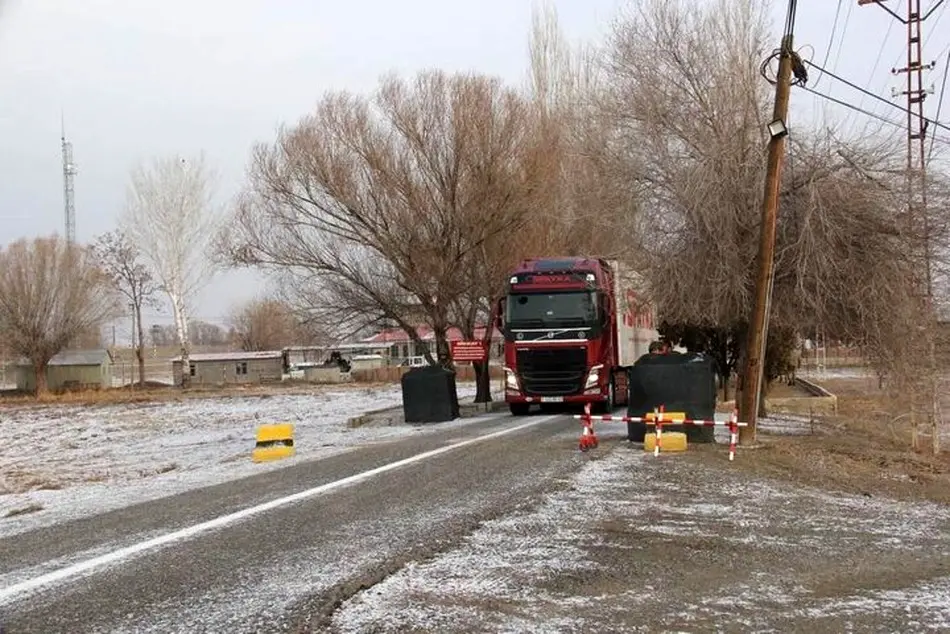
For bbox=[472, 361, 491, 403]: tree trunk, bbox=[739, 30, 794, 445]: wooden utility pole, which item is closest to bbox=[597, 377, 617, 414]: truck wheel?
bbox=[472, 361, 491, 403]: tree trunk

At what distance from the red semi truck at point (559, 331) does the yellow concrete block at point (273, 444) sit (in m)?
7.54

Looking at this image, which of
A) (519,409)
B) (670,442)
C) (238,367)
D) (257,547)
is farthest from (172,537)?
(238,367)

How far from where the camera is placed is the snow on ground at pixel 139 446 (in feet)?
36.6

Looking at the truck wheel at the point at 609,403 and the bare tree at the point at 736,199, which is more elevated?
the bare tree at the point at 736,199

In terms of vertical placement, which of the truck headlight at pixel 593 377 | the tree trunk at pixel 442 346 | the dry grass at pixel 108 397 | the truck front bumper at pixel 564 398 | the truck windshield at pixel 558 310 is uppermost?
the truck windshield at pixel 558 310

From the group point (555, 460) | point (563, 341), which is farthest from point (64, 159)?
point (555, 460)

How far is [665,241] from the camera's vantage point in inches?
706

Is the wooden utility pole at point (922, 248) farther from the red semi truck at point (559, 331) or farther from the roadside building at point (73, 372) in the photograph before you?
the roadside building at point (73, 372)

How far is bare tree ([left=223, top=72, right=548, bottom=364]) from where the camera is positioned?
83.2ft

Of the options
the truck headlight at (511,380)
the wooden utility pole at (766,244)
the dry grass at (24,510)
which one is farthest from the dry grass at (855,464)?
the dry grass at (24,510)

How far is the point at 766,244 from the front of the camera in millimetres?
13391

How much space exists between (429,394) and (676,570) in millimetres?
15214

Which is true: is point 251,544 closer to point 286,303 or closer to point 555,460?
point 555,460

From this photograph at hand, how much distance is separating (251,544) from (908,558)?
5.44m
